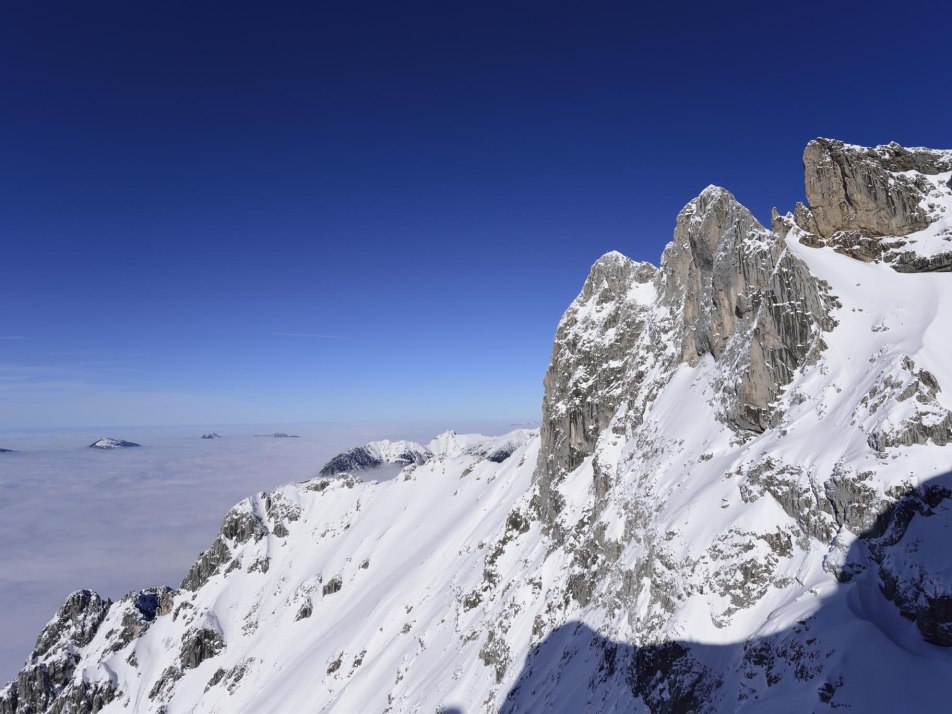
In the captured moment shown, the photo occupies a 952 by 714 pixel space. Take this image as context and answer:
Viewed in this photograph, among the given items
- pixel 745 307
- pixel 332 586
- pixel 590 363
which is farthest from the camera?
pixel 332 586

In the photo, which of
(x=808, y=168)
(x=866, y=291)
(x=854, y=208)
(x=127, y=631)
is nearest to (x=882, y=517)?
(x=866, y=291)

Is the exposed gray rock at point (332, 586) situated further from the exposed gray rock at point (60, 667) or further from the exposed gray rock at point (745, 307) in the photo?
the exposed gray rock at point (745, 307)

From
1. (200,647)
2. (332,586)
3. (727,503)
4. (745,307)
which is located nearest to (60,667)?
(200,647)

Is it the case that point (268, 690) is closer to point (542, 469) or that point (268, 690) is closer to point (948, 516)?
point (542, 469)

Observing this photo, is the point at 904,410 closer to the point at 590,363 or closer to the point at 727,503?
the point at 727,503

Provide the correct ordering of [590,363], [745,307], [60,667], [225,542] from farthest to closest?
[225,542], [60,667], [590,363], [745,307]

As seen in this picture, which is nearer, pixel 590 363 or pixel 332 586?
pixel 590 363

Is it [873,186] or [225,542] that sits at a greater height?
[873,186]

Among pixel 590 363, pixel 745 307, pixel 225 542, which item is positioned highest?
pixel 745 307
